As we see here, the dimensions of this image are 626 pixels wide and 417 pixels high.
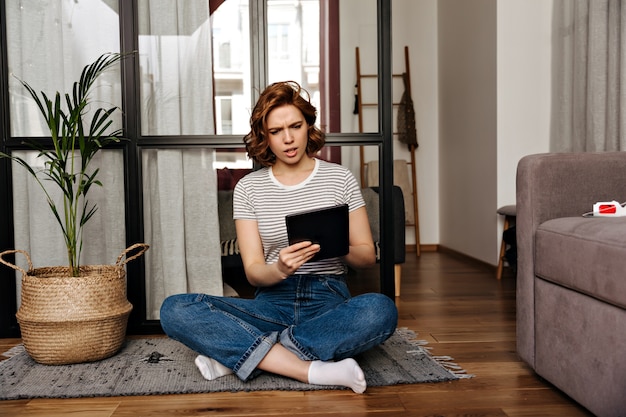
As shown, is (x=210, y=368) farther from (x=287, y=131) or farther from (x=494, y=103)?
(x=494, y=103)

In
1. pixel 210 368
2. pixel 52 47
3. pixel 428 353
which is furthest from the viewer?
pixel 52 47

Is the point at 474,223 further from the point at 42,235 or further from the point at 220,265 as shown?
the point at 42,235

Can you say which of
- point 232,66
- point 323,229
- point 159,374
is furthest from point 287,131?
point 159,374

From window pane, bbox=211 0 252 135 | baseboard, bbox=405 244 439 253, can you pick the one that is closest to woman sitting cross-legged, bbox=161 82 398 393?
window pane, bbox=211 0 252 135

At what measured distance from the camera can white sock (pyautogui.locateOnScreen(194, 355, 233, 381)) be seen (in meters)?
1.95

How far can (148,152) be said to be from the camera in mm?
2674

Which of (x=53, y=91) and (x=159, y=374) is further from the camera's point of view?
(x=53, y=91)

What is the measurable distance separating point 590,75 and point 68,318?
2.68 meters

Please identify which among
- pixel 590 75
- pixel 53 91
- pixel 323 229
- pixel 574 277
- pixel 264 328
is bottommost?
pixel 264 328

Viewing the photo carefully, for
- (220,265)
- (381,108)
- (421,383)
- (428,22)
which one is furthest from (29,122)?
(428,22)

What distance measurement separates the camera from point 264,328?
2031 mm

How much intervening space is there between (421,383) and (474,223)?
9.33 feet

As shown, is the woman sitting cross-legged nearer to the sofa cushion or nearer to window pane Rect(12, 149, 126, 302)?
the sofa cushion

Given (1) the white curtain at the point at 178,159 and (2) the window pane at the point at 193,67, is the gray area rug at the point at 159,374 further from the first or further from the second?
(2) the window pane at the point at 193,67
